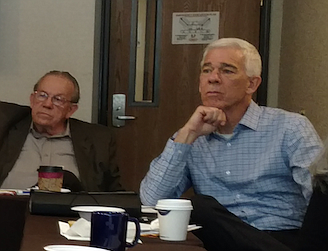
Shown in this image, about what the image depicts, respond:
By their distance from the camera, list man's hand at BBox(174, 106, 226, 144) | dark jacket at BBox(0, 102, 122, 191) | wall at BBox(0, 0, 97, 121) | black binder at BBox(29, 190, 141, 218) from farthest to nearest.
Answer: wall at BBox(0, 0, 97, 121) → dark jacket at BBox(0, 102, 122, 191) → man's hand at BBox(174, 106, 226, 144) → black binder at BBox(29, 190, 141, 218)

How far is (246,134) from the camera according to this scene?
2.28m

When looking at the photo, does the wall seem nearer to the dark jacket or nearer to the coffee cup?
the dark jacket

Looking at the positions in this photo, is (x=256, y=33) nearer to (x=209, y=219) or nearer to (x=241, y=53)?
(x=241, y=53)

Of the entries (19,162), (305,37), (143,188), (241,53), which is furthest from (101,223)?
(305,37)

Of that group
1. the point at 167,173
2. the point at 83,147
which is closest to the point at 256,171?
the point at 167,173

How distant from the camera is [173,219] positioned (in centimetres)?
131

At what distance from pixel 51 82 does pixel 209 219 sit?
1.56 metres

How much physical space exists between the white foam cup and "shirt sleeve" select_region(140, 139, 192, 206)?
82 cm

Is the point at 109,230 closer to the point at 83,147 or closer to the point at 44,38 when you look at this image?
the point at 83,147

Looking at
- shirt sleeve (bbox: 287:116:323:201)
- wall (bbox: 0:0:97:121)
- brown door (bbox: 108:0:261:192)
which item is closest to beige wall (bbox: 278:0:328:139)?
brown door (bbox: 108:0:261:192)

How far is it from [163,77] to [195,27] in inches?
15.7

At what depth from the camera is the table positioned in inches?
45.0

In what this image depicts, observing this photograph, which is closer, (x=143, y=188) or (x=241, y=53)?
→ (x=143, y=188)

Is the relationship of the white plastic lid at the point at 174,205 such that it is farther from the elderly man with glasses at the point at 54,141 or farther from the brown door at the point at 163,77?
the brown door at the point at 163,77
